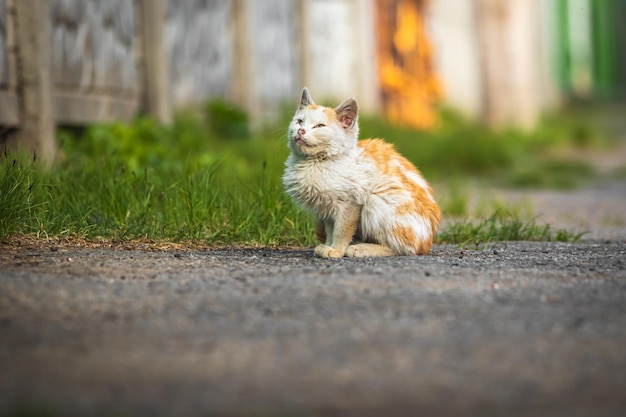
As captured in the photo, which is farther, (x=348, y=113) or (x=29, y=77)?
(x=29, y=77)

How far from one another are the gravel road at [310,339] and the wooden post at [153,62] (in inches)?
163

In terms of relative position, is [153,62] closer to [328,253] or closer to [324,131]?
[324,131]

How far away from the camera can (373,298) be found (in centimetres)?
311

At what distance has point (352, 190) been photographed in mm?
4219

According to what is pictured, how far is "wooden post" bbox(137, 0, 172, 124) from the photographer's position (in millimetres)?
7801

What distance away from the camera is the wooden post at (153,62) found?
780 cm

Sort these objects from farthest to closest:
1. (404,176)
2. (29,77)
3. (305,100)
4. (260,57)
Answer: (260,57) → (29,77) → (305,100) → (404,176)

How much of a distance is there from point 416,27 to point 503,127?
1.83 m

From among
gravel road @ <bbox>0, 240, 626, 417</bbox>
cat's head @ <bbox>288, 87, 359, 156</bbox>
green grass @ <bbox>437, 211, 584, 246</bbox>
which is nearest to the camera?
gravel road @ <bbox>0, 240, 626, 417</bbox>

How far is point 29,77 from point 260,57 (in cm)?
416

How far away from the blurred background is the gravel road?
9.51 ft

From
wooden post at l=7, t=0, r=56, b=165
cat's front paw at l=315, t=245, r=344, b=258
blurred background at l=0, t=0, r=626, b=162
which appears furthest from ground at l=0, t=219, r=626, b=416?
blurred background at l=0, t=0, r=626, b=162

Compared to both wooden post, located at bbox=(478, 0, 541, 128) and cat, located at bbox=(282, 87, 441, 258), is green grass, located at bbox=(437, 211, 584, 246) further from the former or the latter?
wooden post, located at bbox=(478, 0, 541, 128)

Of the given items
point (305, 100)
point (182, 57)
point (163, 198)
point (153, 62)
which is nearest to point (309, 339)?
point (305, 100)
